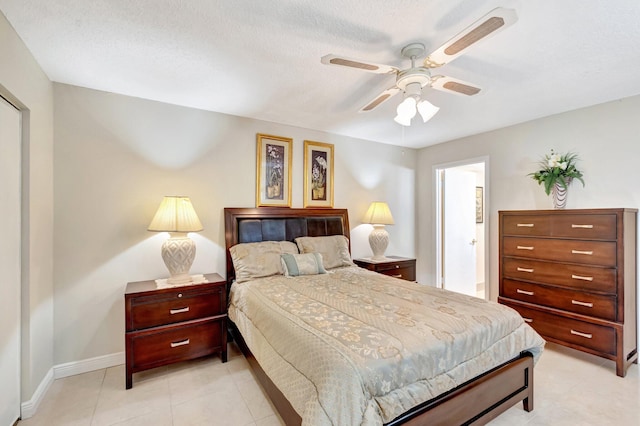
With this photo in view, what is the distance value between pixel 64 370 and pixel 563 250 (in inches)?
181

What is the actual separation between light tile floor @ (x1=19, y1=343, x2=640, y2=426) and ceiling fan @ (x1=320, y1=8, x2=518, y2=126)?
211cm

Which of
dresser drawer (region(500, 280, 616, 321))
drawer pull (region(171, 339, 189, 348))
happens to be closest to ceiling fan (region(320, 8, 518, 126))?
dresser drawer (region(500, 280, 616, 321))

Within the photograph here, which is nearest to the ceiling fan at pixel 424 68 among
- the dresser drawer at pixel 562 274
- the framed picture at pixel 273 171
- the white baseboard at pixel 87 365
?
the framed picture at pixel 273 171

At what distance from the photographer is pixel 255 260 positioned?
2.84 metres

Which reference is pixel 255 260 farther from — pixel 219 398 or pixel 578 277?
pixel 578 277

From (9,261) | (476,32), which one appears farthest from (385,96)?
A: (9,261)

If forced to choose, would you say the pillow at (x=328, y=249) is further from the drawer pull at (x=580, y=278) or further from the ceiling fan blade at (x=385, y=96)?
the drawer pull at (x=580, y=278)

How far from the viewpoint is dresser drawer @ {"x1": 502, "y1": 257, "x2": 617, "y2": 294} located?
2.54 metres

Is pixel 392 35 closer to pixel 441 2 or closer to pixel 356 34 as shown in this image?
pixel 356 34

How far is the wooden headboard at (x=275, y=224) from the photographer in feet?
10.4

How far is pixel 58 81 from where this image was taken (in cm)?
245

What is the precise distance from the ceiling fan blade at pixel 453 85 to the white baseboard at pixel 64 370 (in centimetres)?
340

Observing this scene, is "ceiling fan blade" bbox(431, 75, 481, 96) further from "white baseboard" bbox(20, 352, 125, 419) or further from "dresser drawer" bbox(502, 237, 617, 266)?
"white baseboard" bbox(20, 352, 125, 419)

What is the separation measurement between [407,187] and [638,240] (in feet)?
8.69
